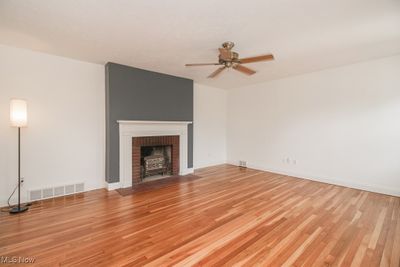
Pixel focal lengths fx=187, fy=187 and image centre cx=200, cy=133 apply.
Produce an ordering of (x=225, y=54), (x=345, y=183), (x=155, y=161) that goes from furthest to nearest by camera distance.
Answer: (x=155, y=161) → (x=345, y=183) → (x=225, y=54)

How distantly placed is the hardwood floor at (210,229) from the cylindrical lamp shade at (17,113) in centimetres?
138

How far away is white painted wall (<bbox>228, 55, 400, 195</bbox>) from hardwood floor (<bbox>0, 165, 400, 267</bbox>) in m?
0.63

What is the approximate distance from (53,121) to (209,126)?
4033 millimetres

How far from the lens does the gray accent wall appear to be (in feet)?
12.8

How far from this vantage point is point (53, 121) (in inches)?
138

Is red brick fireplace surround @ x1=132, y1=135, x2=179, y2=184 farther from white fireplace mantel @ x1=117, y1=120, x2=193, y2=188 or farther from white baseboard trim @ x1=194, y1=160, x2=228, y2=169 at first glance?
white baseboard trim @ x1=194, y1=160, x2=228, y2=169

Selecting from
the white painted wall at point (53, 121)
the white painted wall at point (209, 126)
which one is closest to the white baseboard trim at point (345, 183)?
the white painted wall at point (209, 126)

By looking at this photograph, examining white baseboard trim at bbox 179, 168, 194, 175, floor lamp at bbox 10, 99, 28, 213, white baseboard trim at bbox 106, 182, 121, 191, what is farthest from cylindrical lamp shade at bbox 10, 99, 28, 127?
white baseboard trim at bbox 179, 168, 194, 175

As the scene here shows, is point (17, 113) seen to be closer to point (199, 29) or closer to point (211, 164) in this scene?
point (199, 29)

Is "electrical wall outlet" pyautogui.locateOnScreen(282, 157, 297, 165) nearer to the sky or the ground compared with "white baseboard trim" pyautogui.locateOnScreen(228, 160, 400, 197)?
nearer to the sky

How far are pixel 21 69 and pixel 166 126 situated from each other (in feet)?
9.34

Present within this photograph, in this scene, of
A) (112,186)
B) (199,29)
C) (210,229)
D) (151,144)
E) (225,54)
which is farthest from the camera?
(151,144)

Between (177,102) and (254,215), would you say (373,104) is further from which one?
(177,102)

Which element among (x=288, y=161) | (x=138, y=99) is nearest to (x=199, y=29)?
(x=138, y=99)
